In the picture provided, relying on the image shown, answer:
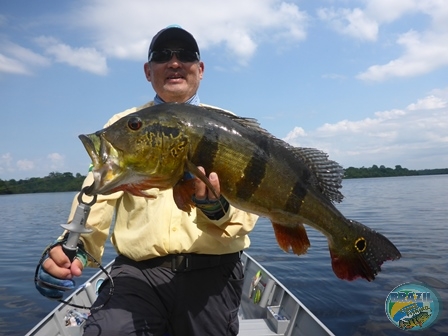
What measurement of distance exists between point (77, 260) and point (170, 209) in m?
1.03

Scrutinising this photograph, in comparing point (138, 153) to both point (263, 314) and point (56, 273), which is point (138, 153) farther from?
point (263, 314)

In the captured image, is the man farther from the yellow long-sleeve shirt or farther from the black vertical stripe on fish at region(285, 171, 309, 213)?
the black vertical stripe on fish at region(285, 171, 309, 213)

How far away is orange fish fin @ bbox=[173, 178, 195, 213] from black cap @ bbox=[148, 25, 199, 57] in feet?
6.46

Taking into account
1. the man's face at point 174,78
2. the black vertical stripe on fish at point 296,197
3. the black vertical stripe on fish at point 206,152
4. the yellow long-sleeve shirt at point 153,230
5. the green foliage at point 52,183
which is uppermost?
the man's face at point 174,78

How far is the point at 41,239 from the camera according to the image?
23922mm

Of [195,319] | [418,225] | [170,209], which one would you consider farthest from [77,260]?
[418,225]

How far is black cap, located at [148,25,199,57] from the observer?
13.9 feet

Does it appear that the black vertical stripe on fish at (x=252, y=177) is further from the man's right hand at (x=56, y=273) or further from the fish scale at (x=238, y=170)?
the man's right hand at (x=56, y=273)

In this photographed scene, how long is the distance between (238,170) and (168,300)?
5.58ft

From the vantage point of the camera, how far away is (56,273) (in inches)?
118

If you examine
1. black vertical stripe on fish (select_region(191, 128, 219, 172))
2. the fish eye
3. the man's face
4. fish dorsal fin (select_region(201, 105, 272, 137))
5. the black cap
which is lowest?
black vertical stripe on fish (select_region(191, 128, 219, 172))

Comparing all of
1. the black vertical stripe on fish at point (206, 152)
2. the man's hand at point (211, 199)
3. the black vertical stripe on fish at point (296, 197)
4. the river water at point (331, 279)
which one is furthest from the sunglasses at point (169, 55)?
the river water at point (331, 279)

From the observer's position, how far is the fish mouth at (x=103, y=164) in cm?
263

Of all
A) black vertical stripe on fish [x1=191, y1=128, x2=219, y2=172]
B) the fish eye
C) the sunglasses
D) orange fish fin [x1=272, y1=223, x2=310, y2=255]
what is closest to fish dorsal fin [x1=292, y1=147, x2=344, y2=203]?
orange fish fin [x1=272, y1=223, x2=310, y2=255]
